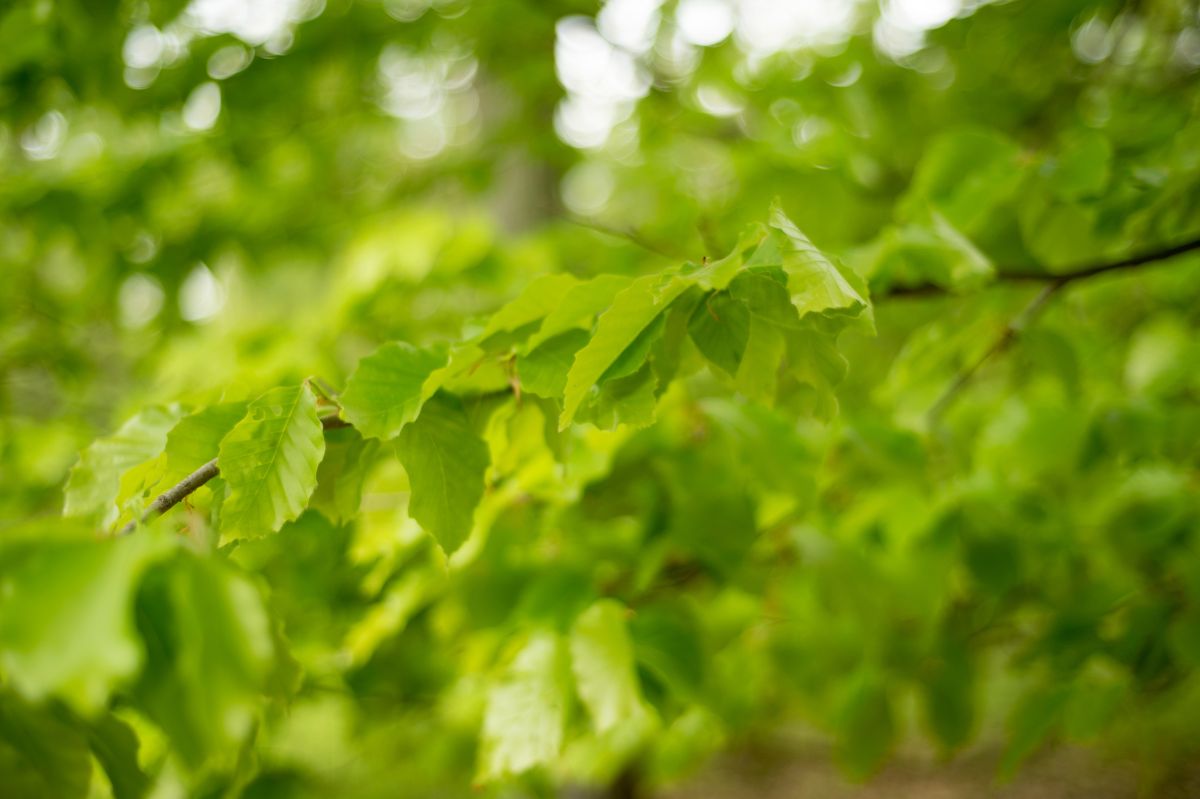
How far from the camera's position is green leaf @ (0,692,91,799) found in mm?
575

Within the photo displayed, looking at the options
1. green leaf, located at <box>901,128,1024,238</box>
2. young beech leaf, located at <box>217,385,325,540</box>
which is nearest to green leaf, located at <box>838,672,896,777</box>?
green leaf, located at <box>901,128,1024,238</box>

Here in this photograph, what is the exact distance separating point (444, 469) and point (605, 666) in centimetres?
42

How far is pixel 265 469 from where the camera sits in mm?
706

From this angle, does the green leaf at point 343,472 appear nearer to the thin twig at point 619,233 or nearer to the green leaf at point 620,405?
the green leaf at point 620,405

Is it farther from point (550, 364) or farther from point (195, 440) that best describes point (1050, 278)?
point (195, 440)

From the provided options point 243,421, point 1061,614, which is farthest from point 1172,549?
point 243,421

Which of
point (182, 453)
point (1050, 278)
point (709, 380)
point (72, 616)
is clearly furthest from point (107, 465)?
point (709, 380)

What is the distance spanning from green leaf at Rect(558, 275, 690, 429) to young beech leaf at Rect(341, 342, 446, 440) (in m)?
0.15

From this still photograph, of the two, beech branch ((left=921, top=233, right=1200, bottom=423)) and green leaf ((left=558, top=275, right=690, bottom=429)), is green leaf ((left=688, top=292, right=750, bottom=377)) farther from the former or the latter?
beech branch ((left=921, top=233, right=1200, bottom=423))

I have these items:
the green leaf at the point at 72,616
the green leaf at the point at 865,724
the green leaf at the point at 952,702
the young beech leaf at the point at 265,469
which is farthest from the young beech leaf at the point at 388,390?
the green leaf at the point at 952,702

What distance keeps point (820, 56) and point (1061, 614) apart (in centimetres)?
184

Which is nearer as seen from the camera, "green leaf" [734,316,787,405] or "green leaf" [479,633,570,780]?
"green leaf" [734,316,787,405]

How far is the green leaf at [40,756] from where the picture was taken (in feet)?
1.89

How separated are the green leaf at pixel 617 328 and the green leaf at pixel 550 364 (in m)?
0.09
